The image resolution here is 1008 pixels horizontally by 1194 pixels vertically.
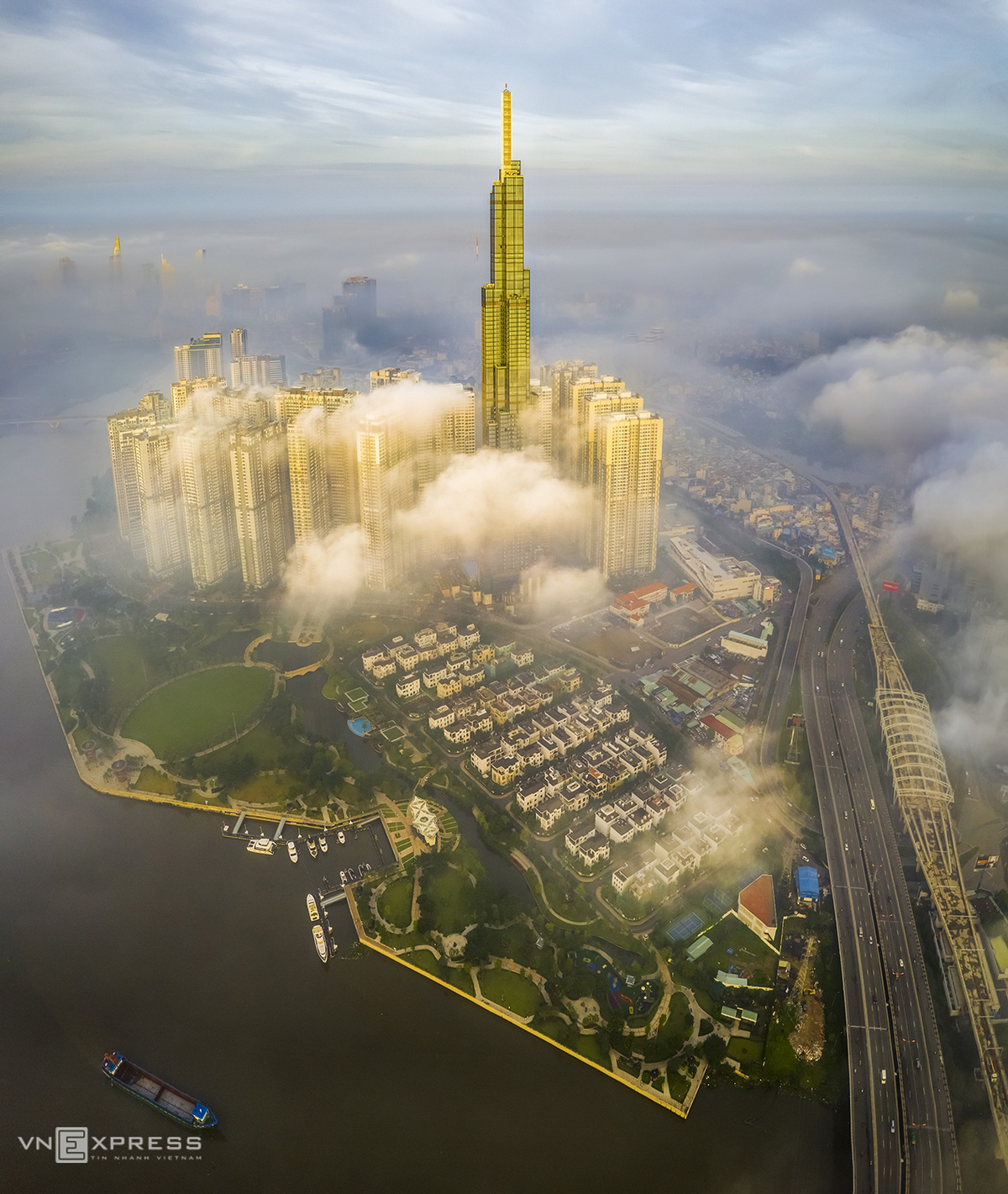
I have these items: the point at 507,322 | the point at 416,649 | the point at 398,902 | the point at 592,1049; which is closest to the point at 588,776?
the point at 398,902

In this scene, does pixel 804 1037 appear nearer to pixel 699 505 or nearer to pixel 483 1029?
pixel 483 1029

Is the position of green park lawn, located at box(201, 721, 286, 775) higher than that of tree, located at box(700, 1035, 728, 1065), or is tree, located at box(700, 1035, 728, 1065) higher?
green park lawn, located at box(201, 721, 286, 775)

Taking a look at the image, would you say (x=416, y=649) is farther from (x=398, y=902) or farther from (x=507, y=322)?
(x=507, y=322)

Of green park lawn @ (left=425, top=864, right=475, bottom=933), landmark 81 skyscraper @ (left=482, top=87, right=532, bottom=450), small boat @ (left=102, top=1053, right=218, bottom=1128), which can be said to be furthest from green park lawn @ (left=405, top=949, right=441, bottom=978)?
landmark 81 skyscraper @ (left=482, top=87, right=532, bottom=450)

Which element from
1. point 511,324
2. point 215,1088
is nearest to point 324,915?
point 215,1088

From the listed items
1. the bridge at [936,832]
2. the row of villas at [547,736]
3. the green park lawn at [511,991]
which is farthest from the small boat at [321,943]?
the bridge at [936,832]

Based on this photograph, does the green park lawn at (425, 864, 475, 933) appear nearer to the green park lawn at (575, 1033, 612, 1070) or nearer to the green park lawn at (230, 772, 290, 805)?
the green park lawn at (575, 1033, 612, 1070)
